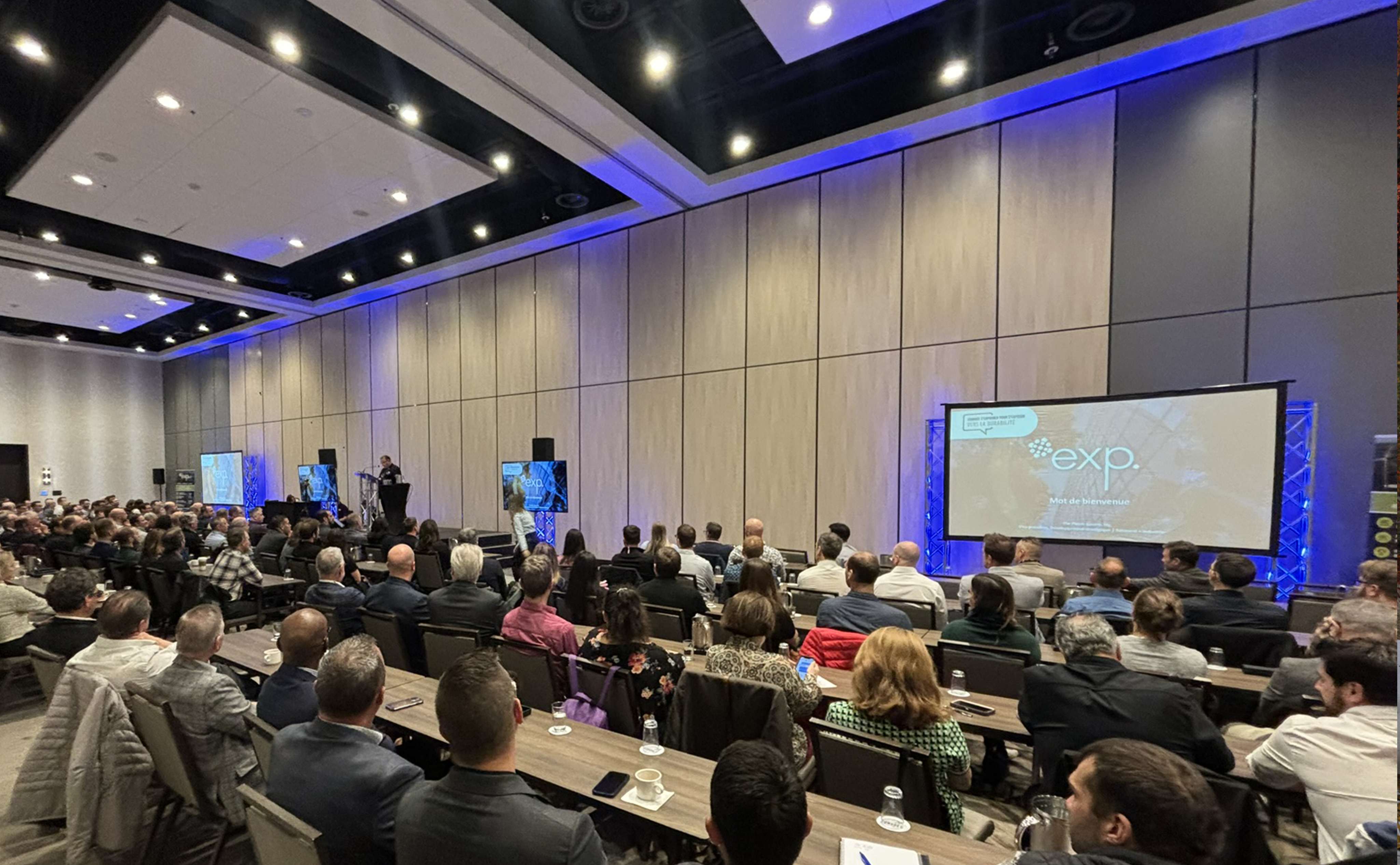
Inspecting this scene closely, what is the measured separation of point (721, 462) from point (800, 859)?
243 inches

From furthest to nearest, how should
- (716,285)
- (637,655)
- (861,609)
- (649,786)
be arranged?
1. (716,285)
2. (861,609)
3. (637,655)
4. (649,786)

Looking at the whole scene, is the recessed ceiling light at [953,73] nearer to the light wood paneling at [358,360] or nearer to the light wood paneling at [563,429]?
the light wood paneling at [563,429]

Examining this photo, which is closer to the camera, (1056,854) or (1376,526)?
(1056,854)

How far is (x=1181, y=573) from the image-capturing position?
396cm

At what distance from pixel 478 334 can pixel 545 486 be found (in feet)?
10.9

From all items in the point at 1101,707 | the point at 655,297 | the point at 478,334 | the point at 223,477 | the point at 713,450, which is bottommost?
the point at 223,477

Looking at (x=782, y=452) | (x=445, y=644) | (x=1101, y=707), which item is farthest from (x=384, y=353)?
(x=1101, y=707)

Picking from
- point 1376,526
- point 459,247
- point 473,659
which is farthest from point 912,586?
point 459,247

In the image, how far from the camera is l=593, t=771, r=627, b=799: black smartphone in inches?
69.6

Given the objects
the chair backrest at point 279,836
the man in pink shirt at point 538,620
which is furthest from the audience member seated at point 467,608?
the chair backrest at point 279,836

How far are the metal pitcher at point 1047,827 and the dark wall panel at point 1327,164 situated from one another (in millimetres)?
5469

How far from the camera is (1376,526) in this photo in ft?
13.9

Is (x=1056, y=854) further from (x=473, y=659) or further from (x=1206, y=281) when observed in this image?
(x=1206, y=281)

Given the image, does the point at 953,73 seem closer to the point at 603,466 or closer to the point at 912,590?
the point at 912,590
